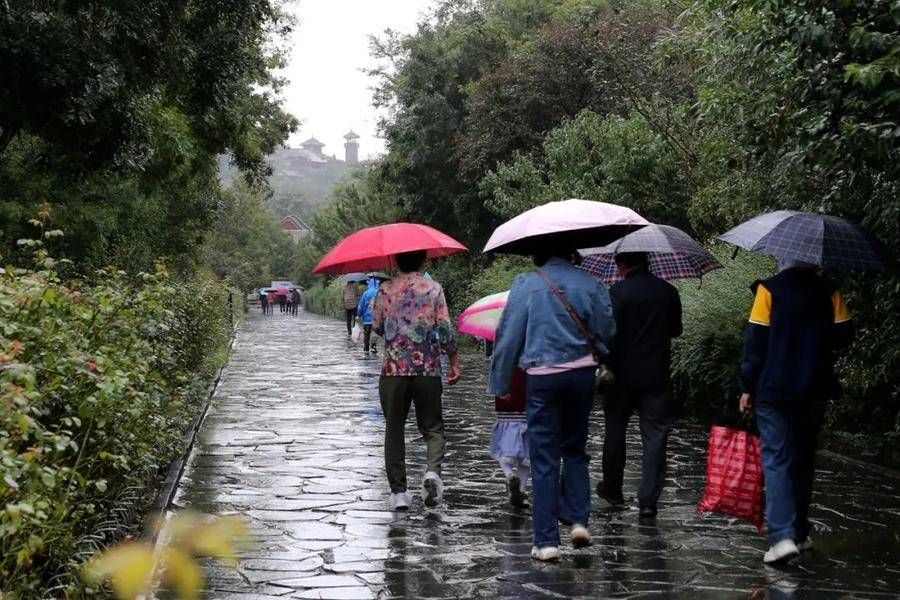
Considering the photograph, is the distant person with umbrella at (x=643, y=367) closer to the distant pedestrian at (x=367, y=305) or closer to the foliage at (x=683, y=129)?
the foliage at (x=683, y=129)

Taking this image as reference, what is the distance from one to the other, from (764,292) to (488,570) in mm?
2373

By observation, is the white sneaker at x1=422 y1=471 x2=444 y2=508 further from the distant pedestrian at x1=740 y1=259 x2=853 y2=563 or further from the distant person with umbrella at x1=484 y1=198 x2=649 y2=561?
the distant pedestrian at x1=740 y1=259 x2=853 y2=563

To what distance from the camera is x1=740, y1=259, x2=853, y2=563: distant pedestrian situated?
6.55 meters

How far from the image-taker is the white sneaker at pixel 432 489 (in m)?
8.23

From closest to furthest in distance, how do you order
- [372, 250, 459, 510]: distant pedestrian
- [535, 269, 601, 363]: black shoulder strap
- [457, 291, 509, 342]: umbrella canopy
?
[535, 269, 601, 363]: black shoulder strap, [372, 250, 459, 510]: distant pedestrian, [457, 291, 509, 342]: umbrella canopy

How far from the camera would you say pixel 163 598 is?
589 cm

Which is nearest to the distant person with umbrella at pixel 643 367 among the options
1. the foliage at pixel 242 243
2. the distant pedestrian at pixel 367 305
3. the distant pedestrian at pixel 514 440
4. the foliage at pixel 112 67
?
the distant pedestrian at pixel 514 440

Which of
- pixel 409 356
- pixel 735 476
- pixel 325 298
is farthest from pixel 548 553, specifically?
pixel 325 298

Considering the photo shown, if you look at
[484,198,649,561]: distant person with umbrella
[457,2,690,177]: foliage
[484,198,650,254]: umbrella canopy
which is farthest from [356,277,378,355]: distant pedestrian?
[484,198,649,561]: distant person with umbrella

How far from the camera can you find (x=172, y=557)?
20.0ft

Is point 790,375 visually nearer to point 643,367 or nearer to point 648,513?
point 643,367

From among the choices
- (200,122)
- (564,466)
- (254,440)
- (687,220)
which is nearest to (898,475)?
(564,466)

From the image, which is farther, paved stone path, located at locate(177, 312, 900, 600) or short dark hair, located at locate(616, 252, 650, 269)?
short dark hair, located at locate(616, 252, 650, 269)

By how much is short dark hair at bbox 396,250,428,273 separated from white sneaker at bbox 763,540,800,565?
3237 mm
